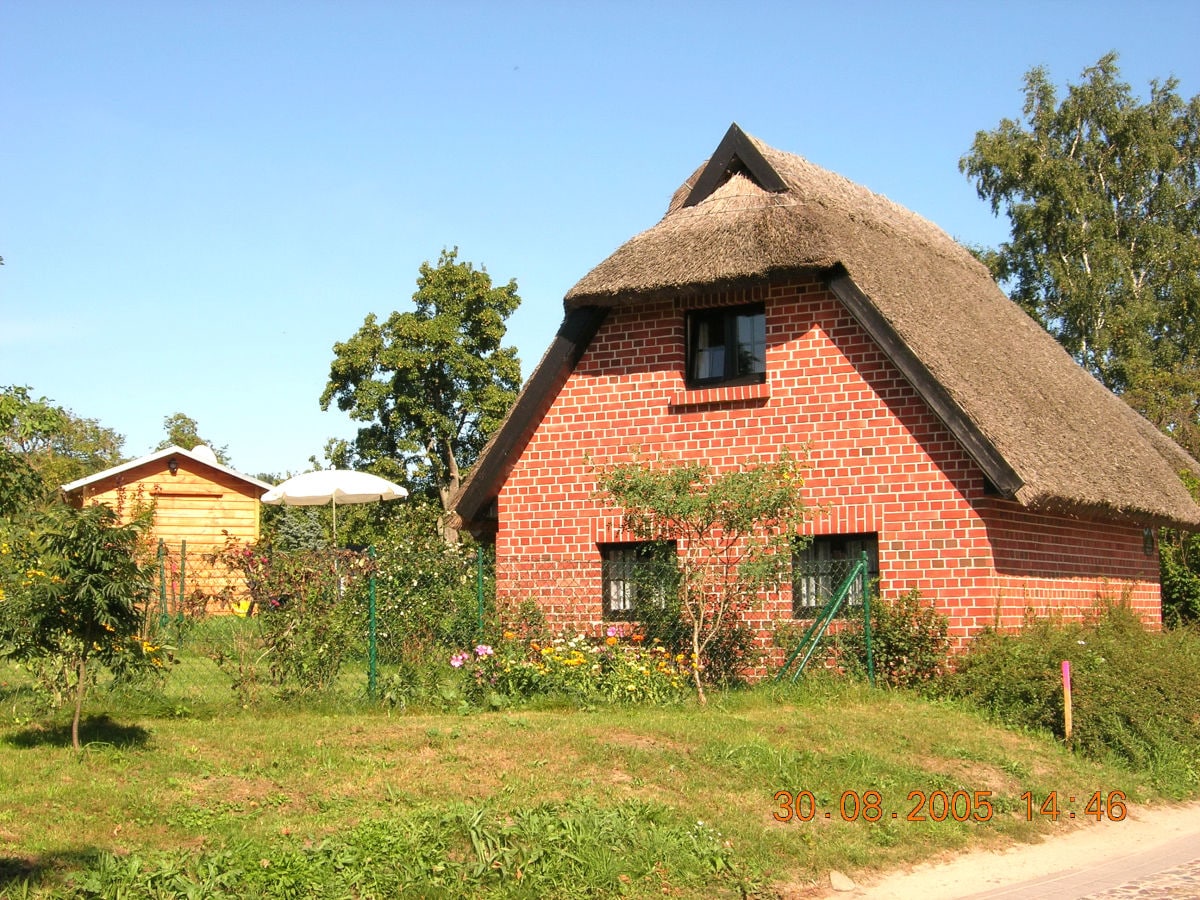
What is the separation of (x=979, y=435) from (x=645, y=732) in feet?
16.1

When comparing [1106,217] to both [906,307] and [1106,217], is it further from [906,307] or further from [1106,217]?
[906,307]

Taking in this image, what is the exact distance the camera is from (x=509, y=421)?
16125mm

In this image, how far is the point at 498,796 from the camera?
8727 mm

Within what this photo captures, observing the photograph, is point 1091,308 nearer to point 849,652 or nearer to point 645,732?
point 849,652

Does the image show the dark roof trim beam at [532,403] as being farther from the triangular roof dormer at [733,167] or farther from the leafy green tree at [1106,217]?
the leafy green tree at [1106,217]

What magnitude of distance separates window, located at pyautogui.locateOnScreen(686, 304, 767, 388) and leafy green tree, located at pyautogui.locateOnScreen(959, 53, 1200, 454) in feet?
67.0

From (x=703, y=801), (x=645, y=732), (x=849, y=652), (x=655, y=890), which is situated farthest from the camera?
(x=849, y=652)

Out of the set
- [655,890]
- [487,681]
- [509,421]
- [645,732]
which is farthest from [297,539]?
[655,890]

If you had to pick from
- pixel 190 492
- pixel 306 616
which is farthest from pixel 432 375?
pixel 306 616

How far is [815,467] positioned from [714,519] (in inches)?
80.5

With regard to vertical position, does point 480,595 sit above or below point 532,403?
below

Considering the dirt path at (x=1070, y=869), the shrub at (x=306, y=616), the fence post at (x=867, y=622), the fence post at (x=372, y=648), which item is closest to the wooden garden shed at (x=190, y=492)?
the shrub at (x=306, y=616)

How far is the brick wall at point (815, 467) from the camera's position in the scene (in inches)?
543

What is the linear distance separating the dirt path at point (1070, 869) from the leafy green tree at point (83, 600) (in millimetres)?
5286
